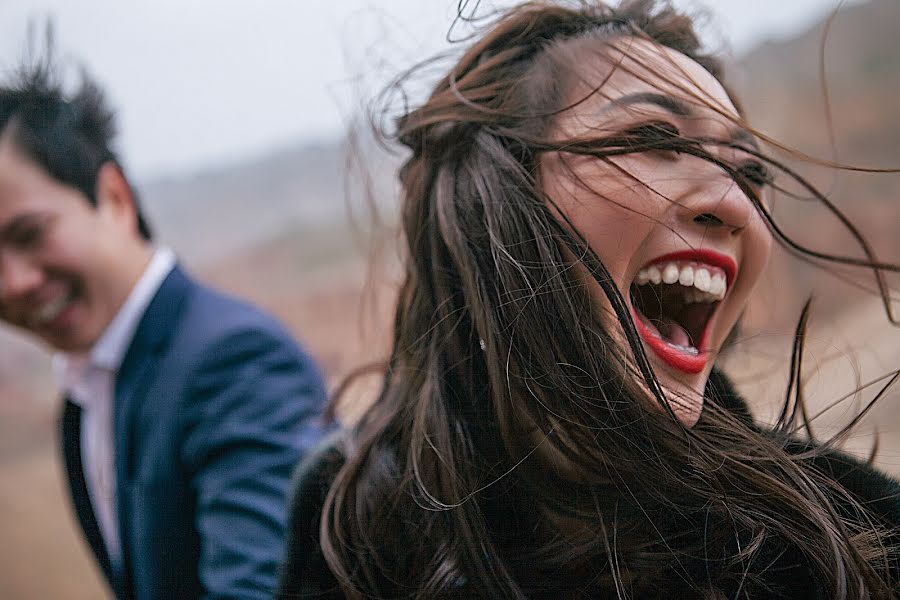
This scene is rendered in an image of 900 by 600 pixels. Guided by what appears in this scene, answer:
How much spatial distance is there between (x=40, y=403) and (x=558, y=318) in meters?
5.62

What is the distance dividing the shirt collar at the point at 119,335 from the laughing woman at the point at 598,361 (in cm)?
58

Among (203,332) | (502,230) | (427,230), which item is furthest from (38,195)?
(502,230)

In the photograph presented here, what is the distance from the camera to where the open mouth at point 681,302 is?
663 mm

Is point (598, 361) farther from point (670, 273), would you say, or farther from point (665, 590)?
point (665, 590)

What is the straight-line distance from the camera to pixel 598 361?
0.67 m

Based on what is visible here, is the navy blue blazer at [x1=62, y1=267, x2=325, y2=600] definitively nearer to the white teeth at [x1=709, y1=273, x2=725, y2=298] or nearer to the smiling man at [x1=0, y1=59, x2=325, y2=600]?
the smiling man at [x1=0, y1=59, x2=325, y2=600]

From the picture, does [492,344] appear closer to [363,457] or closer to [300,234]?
[363,457]

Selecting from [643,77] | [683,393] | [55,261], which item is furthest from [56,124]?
[683,393]

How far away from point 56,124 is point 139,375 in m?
0.49

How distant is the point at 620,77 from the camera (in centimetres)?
69

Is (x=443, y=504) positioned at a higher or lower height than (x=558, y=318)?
lower

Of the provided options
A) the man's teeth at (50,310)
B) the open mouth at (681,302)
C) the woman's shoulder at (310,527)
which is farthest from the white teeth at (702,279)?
the man's teeth at (50,310)

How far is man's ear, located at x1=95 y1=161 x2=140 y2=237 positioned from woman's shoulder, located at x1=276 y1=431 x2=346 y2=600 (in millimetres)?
630

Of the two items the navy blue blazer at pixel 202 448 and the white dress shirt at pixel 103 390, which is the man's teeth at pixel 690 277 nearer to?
the navy blue blazer at pixel 202 448
